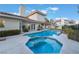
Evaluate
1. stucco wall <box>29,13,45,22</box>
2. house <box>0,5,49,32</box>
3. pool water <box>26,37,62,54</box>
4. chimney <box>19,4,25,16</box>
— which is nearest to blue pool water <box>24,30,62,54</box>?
pool water <box>26,37,62,54</box>

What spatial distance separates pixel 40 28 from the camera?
12.7 ft

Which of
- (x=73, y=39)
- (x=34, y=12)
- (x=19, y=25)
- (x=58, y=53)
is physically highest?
(x=34, y=12)

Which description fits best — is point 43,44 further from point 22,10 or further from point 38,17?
point 22,10

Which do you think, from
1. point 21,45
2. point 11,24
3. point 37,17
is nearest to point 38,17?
point 37,17

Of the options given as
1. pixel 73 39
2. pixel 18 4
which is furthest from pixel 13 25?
pixel 73 39

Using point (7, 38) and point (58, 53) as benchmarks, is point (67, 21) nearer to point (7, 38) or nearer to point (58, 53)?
point (58, 53)

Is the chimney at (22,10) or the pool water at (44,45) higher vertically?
the chimney at (22,10)

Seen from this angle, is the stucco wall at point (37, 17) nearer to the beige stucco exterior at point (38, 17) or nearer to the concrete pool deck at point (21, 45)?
the beige stucco exterior at point (38, 17)

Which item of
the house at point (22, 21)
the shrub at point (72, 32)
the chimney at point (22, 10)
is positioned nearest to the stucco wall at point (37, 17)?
the house at point (22, 21)

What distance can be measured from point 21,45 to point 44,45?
1.48ft

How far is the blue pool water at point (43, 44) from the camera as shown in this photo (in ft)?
12.1

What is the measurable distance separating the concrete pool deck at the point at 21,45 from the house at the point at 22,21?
0.22 metres

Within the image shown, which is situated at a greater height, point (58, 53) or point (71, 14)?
point (71, 14)
